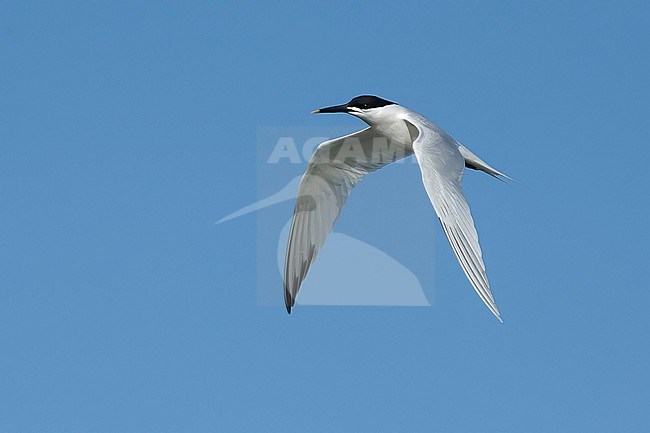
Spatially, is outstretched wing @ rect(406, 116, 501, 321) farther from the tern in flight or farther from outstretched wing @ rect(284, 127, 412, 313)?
outstretched wing @ rect(284, 127, 412, 313)

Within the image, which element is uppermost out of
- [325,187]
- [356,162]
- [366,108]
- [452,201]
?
[366,108]

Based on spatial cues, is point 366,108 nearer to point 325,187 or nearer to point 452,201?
point 325,187

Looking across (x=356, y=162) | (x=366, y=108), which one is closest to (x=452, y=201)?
(x=366, y=108)

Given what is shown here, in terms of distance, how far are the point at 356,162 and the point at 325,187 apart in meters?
0.49

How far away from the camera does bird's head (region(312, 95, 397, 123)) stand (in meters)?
10.4

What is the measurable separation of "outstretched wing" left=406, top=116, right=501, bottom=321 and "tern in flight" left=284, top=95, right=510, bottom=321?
1cm

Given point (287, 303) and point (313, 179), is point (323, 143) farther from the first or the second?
point (287, 303)

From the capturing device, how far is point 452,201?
7.82 metres

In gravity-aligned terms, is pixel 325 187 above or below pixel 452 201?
above

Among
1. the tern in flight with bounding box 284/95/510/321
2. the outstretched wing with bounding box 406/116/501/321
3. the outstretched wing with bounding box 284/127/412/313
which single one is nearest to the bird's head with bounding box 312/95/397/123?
the tern in flight with bounding box 284/95/510/321

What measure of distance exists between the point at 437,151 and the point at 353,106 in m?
2.14

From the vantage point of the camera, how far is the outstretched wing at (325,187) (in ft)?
35.9

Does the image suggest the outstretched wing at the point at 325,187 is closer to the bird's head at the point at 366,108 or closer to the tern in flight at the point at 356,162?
the tern in flight at the point at 356,162

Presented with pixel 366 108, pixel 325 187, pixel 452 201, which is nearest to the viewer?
pixel 452 201
